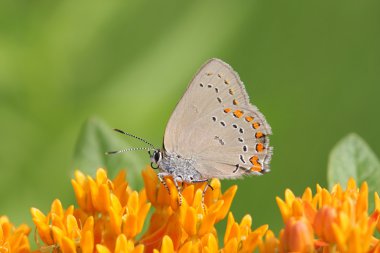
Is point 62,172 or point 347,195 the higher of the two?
point 347,195

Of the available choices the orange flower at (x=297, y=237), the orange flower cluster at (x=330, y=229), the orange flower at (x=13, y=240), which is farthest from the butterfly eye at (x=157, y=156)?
the orange flower at (x=297, y=237)

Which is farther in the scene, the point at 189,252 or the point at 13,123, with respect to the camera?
the point at 13,123

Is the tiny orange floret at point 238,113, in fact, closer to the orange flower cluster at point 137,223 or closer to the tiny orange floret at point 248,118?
the tiny orange floret at point 248,118

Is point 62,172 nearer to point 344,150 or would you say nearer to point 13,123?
point 13,123

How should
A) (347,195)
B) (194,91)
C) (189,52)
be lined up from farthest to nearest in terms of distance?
(189,52) → (194,91) → (347,195)

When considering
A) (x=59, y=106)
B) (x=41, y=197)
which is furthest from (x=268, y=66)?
(x=41, y=197)

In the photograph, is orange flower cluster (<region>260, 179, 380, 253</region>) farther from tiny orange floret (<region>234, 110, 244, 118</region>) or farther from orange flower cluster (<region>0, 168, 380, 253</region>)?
tiny orange floret (<region>234, 110, 244, 118</region>)

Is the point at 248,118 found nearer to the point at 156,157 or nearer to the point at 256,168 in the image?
the point at 256,168
